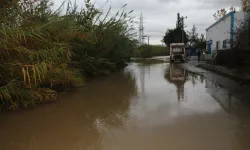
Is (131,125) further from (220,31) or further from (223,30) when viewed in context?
(220,31)

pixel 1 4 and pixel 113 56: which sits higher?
pixel 1 4

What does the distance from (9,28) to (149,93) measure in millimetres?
5430

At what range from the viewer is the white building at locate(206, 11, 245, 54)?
2284 centimetres

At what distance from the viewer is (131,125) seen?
566cm

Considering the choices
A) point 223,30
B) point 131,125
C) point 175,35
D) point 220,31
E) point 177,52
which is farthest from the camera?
point 175,35

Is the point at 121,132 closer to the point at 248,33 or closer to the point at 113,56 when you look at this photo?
the point at 248,33

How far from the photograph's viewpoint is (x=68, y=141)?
4785mm

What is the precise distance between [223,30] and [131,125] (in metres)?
23.5

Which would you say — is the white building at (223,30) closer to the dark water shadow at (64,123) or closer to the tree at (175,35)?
the dark water shadow at (64,123)

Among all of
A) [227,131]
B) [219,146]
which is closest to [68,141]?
[219,146]

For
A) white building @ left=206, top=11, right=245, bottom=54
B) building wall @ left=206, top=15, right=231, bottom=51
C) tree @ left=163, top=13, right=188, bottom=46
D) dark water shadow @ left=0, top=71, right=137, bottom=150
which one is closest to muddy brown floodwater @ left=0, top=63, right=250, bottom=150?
dark water shadow @ left=0, top=71, right=137, bottom=150

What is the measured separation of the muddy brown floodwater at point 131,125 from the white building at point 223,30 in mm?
15463

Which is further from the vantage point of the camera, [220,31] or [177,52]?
[177,52]

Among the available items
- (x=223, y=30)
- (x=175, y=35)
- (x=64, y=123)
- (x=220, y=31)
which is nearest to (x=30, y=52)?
(x=64, y=123)
